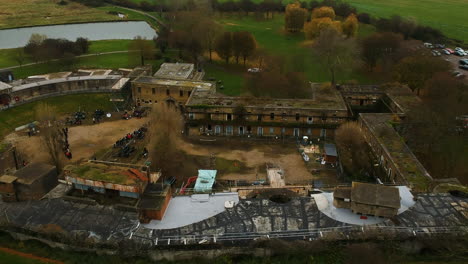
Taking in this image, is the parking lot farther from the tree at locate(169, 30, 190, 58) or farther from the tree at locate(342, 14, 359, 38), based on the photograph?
the tree at locate(169, 30, 190, 58)

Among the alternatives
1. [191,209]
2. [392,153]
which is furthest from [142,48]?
[191,209]

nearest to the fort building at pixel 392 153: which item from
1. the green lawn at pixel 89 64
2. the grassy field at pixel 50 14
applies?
the green lawn at pixel 89 64

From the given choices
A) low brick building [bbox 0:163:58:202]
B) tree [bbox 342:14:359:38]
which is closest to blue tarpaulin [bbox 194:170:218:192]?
low brick building [bbox 0:163:58:202]

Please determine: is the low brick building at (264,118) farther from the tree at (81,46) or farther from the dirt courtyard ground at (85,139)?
the tree at (81,46)

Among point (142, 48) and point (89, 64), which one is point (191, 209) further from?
point (89, 64)

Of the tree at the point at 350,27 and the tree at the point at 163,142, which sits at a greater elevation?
the tree at the point at 350,27

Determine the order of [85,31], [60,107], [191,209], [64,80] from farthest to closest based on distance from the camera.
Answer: [85,31], [64,80], [60,107], [191,209]
